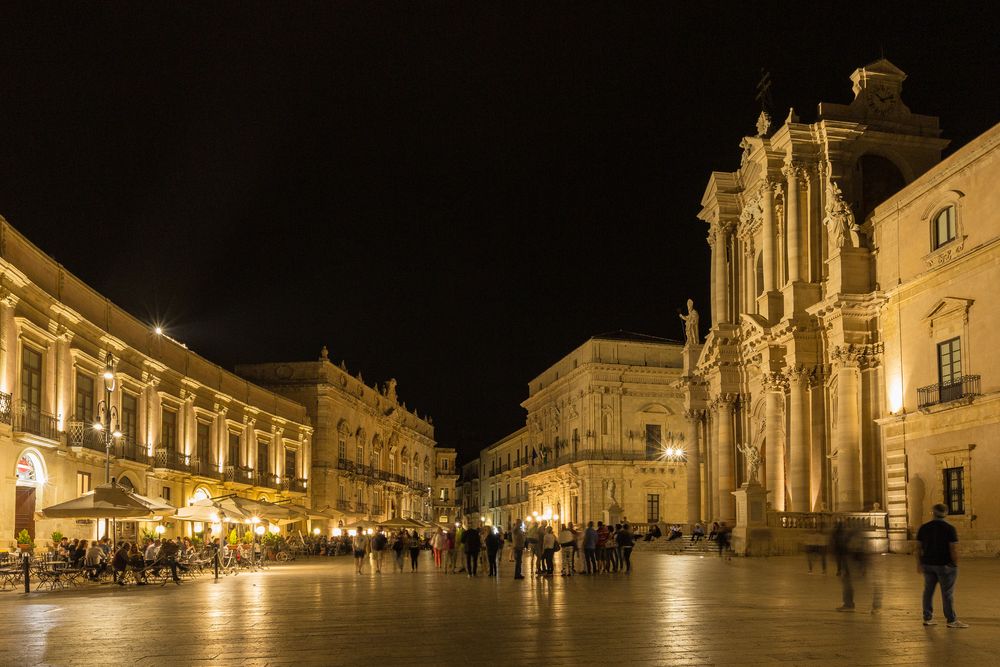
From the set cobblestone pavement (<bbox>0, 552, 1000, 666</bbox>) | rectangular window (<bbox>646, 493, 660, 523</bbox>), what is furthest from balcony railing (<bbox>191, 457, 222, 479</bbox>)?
rectangular window (<bbox>646, 493, 660, 523</bbox>)

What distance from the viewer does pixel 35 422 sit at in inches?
1129

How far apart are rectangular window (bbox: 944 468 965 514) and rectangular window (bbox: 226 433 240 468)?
32055 millimetres

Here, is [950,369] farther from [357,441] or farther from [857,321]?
A: [357,441]

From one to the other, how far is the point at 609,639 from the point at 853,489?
24849mm

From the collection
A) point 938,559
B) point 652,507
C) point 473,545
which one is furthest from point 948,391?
point 652,507

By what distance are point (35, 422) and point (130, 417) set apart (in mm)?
8812

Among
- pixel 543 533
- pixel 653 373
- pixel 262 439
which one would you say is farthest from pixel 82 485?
pixel 653 373

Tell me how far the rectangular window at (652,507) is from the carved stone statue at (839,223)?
109 feet

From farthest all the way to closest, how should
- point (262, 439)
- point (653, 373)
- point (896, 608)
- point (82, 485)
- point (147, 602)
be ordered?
point (653, 373) < point (262, 439) < point (82, 485) < point (147, 602) < point (896, 608)

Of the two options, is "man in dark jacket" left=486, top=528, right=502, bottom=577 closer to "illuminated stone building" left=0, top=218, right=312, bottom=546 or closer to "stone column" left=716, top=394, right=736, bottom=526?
"illuminated stone building" left=0, top=218, right=312, bottom=546

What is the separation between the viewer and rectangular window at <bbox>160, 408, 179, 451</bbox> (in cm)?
4098

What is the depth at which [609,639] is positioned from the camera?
11.1 metres

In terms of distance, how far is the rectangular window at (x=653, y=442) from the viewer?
6750 cm

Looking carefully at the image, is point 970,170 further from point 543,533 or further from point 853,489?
point 543,533
